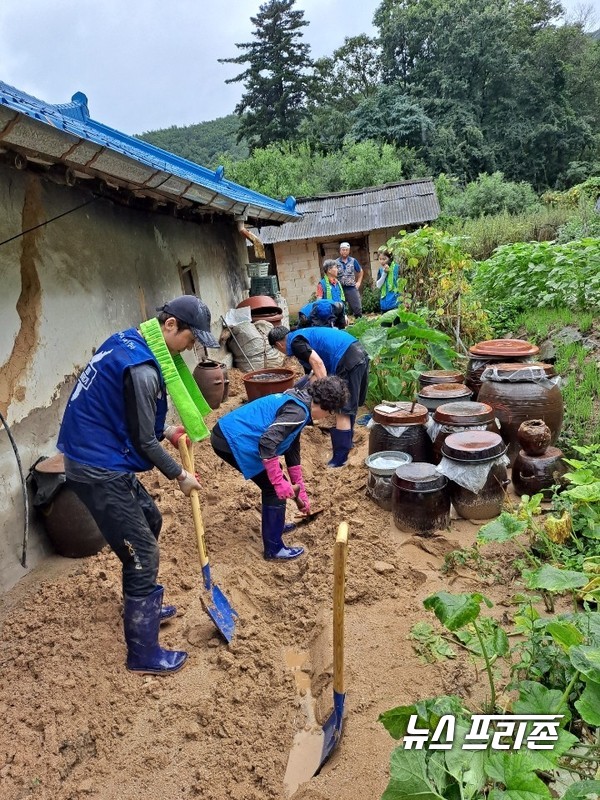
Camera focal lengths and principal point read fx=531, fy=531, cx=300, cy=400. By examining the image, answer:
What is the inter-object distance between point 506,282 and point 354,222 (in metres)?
6.31

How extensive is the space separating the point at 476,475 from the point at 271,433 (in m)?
1.44

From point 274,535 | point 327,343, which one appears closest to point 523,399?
point 327,343

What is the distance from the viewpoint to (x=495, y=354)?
4.95 metres

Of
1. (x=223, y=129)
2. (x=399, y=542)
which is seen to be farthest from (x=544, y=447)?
(x=223, y=129)

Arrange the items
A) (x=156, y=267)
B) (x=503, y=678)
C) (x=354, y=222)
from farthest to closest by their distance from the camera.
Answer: (x=354, y=222), (x=156, y=267), (x=503, y=678)

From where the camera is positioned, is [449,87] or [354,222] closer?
[354,222]

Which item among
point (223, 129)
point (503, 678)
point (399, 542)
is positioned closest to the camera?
point (503, 678)

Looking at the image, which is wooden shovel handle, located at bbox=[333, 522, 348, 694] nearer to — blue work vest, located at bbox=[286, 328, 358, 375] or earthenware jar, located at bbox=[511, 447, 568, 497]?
earthenware jar, located at bbox=[511, 447, 568, 497]

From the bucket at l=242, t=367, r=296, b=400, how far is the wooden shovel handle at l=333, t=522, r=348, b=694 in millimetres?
4320

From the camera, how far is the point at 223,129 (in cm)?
4647

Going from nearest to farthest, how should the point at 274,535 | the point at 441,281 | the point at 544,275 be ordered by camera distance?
the point at 274,535 → the point at 441,281 → the point at 544,275

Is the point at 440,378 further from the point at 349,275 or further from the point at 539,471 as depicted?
the point at 349,275

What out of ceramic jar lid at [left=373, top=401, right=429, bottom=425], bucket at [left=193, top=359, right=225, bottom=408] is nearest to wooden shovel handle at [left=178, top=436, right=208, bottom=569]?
ceramic jar lid at [left=373, top=401, right=429, bottom=425]

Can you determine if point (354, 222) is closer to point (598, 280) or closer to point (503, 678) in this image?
point (598, 280)
